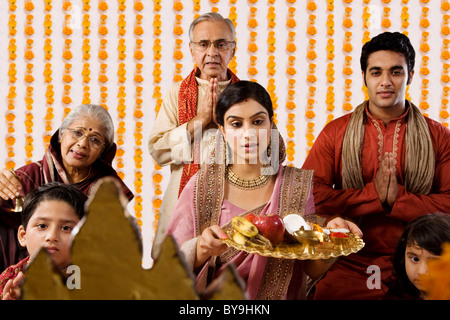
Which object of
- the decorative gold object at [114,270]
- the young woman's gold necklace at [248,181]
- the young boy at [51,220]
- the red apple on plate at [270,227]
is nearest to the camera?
the decorative gold object at [114,270]

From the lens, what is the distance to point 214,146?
185 centimetres

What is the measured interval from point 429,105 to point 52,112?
202 centimetres

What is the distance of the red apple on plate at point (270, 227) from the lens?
1.46 meters

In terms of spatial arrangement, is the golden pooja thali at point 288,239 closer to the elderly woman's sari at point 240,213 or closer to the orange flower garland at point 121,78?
the elderly woman's sari at point 240,213

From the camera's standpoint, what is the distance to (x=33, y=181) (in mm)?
2148

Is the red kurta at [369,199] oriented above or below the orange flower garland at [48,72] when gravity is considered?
below

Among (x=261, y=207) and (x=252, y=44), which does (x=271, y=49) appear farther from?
(x=261, y=207)

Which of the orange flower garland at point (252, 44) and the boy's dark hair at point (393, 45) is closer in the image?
the boy's dark hair at point (393, 45)

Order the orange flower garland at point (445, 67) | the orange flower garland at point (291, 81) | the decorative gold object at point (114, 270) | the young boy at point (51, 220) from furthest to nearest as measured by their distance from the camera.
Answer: the orange flower garland at point (291, 81) < the orange flower garland at point (445, 67) < the young boy at point (51, 220) < the decorative gold object at point (114, 270)

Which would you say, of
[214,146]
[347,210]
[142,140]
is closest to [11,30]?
[142,140]

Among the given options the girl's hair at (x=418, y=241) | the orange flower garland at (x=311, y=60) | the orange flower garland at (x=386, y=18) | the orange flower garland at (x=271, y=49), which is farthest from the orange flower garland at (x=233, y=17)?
the girl's hair at (x=418, y=241)

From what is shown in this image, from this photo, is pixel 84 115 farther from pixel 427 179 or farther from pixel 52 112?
pixel 427 179

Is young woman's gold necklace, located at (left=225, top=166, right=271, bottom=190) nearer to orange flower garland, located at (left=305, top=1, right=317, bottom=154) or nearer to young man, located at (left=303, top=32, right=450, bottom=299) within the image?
young man, located at (left=303, top=32, right=450, bottom=299)

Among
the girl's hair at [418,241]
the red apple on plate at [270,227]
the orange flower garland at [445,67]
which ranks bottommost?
the girl's hair at [418,241]
